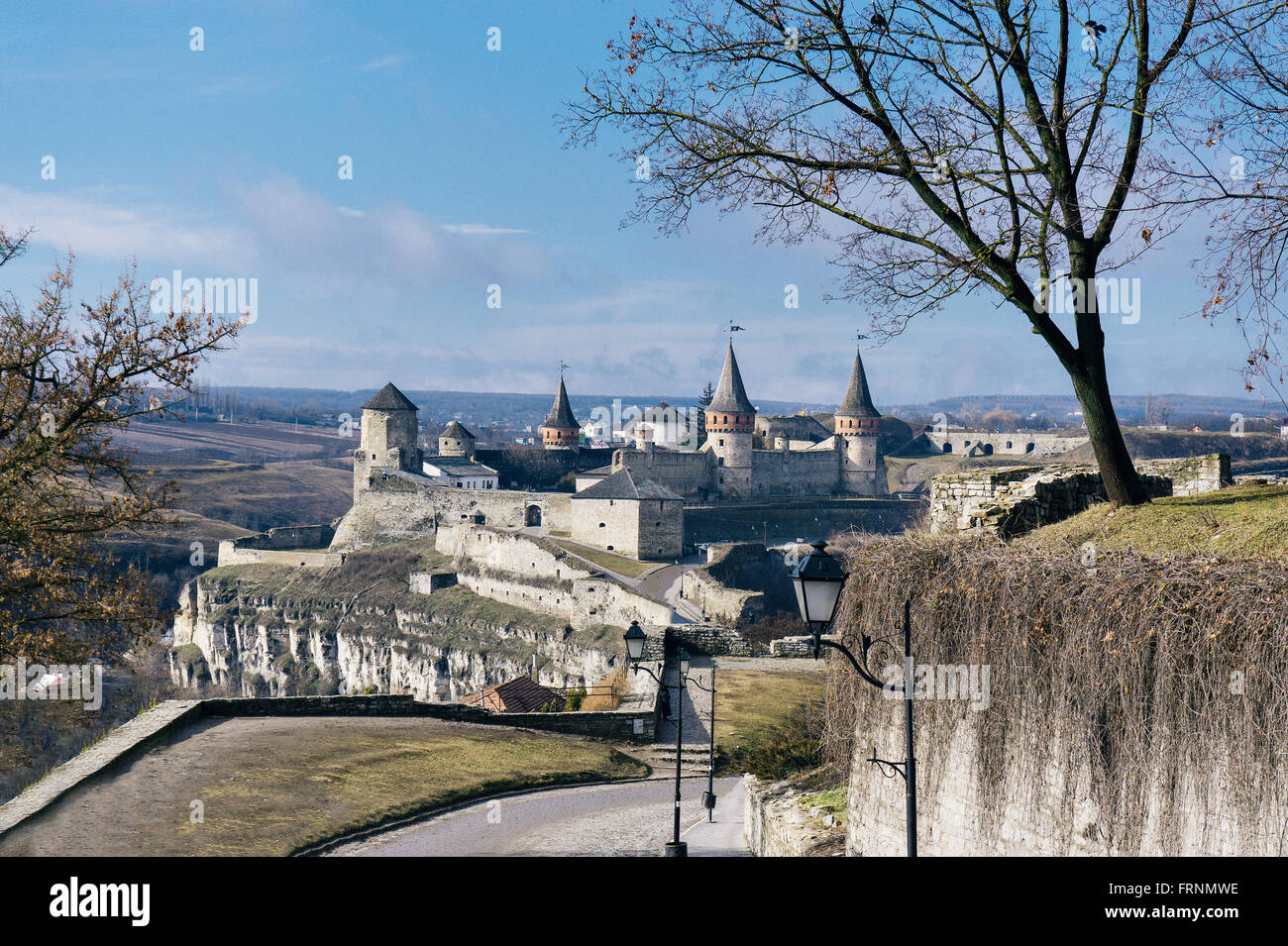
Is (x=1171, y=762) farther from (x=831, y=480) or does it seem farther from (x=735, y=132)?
(x=831, y=480)

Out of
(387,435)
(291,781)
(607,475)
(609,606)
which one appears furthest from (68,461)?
(387,435)

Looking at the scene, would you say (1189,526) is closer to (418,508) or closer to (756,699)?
A: (756,699)

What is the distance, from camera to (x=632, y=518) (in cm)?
5097

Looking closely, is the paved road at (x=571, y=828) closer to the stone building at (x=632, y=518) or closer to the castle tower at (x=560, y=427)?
the stone building at (x=632, y=518)

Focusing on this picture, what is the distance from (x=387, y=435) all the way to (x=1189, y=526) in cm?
6200

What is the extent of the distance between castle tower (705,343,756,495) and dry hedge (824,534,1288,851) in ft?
205

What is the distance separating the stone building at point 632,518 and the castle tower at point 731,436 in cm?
1848

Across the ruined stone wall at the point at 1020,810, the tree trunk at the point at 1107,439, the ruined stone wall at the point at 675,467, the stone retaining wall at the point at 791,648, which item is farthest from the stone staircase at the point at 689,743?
the ruined stone wall at the point at 675,467

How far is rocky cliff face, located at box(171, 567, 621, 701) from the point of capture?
43.7 m

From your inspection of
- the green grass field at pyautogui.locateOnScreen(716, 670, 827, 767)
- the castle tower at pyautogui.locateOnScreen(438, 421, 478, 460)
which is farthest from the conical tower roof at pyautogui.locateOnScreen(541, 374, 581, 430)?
the green grass field at pyautogui.locateOnScreen(716, 670, 827, 767)

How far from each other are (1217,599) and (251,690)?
6040cm

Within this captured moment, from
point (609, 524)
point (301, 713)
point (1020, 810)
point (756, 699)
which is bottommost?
point (756, 699)
